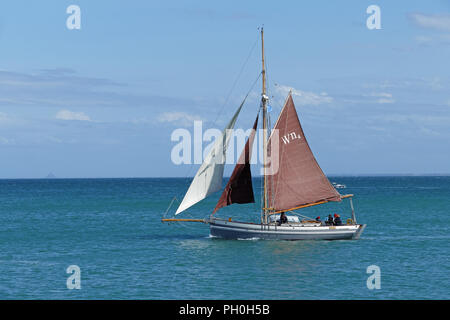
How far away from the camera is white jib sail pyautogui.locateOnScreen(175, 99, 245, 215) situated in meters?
46.3

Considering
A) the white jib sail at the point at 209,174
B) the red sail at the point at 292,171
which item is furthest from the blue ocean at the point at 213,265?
the white jib sail at the point at 209,174

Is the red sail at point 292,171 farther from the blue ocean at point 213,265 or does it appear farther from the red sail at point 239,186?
the blue ocean at point 213,265

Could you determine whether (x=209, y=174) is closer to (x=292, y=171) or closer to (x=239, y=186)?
(x=239, y=186)

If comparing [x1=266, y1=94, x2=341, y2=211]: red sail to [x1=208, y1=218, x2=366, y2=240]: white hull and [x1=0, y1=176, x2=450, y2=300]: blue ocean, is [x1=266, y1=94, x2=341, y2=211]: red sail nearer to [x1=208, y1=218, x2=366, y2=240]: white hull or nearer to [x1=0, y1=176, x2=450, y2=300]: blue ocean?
[x1=208, y1=218, x2=366, y2=240]: white hull

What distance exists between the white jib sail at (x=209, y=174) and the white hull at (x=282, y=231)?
3553mm

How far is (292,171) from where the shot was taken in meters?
48.7

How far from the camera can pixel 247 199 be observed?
47.8 meters

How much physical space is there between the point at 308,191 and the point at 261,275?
15.0 meters

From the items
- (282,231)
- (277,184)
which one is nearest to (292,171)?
(277,184)

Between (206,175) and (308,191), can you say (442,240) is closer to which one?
(308,191)

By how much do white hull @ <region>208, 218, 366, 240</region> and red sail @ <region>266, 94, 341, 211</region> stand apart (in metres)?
1.89
